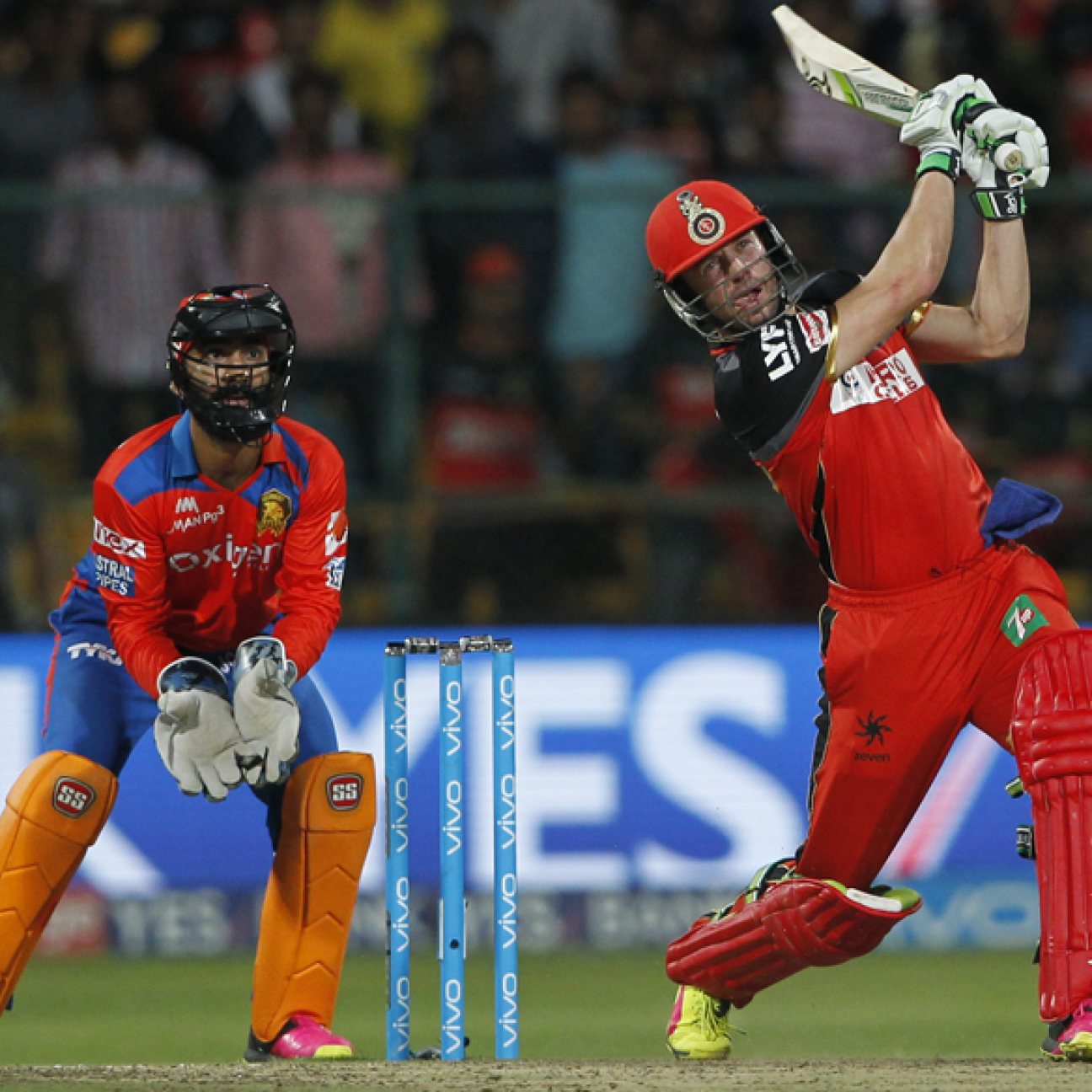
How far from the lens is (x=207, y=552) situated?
202 inches

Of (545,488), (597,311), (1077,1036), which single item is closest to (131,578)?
(1077,1036)

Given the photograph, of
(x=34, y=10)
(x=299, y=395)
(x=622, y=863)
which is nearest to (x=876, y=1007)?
(x=622, y=863)

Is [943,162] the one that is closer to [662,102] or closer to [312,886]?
[312,886]

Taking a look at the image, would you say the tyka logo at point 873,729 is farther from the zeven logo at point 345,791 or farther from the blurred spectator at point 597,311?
the blurred spectator at point 597,311

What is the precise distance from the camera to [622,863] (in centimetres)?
805

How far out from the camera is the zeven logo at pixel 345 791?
5145 millimetres

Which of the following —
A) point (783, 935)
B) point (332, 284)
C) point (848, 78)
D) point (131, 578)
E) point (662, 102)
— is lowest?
point (783, 935)

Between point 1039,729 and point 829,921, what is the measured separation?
76 cm

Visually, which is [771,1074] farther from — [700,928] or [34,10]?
[34,10]

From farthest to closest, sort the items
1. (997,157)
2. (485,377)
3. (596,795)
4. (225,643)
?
(485,377)
(596,795)
(225,643)
(997,157)

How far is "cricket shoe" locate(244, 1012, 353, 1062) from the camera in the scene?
5.04 meters

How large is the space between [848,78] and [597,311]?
3.32 metres

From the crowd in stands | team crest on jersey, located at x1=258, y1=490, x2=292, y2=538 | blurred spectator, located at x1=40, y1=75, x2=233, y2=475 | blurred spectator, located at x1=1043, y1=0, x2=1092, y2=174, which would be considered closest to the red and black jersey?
team crest on jersey, located at x1=258, y1=490, x2=292, y2=538

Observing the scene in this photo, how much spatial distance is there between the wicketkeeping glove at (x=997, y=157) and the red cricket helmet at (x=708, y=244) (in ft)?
1.63
